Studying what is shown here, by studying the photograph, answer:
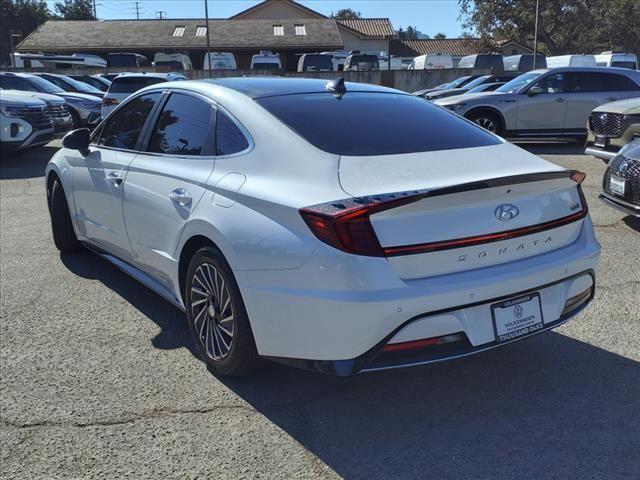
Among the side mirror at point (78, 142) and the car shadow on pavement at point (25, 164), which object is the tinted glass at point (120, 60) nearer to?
the car shadow on pavement at point (25, 164)

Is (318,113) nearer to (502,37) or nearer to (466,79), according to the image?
(466,79)

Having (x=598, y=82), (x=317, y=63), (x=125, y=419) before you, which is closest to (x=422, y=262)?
(x=125, y=419)

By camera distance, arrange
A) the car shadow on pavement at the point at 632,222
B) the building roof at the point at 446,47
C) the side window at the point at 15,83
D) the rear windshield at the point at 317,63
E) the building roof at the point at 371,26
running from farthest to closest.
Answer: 1. the building roof at the point at 371,26
2. the building roof at the point at 446,47
3. the rear windshield at the point at 317,63
4. the side window at the point at 15,83
5. the car shadow on pavement at the point at 632,222

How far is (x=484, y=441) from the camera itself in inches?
113

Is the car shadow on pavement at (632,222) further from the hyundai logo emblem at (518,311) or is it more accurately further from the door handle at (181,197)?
the door handle at (181,197)

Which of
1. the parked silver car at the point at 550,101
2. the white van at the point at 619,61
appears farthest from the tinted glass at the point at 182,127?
the white van at the point at 619,61

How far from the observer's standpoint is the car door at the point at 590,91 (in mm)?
13039

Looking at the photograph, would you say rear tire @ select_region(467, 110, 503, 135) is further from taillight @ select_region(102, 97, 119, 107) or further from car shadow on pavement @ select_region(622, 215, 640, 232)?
taillight @ select_region(102, 97, 119, 107)

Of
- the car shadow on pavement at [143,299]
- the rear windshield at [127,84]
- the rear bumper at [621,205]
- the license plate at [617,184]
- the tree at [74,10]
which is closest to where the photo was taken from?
the car shadow on pavement at [143,299]

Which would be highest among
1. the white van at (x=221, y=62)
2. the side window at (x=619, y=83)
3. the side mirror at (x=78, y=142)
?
the white van at (x=221, y=62)

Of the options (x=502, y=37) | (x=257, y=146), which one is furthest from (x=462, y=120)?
(x=502, y=37)

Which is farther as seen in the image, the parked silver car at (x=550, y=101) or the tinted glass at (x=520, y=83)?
the tinted glass at (x=520, y=83)

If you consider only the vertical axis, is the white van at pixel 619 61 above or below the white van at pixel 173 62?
below

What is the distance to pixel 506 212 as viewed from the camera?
2.94 m
